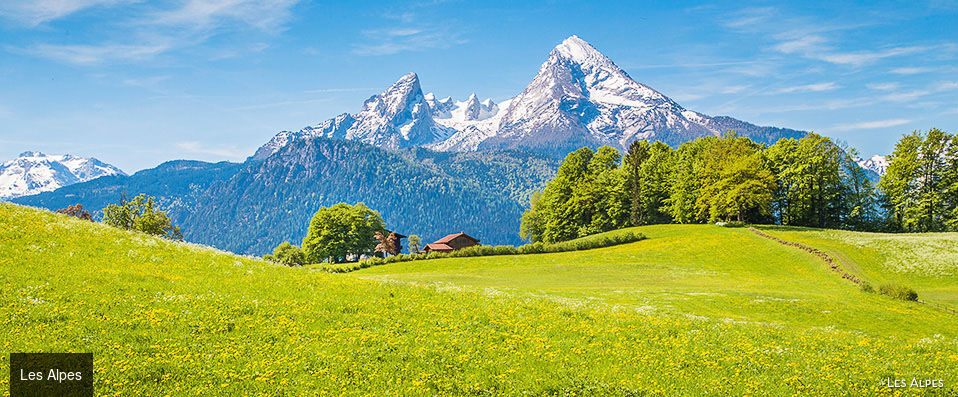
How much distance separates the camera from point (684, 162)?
9012 cm

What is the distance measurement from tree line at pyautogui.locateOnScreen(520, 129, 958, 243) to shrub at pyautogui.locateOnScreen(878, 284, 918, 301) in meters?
37.4

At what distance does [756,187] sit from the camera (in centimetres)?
7606

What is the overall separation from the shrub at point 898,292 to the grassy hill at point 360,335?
888 cm

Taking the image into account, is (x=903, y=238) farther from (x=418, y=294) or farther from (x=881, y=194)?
→ (x=418, y=294)

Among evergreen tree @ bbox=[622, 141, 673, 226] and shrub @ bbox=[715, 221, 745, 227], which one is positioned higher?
evergreen tree @ bbox=[622, 141, 673, 226]

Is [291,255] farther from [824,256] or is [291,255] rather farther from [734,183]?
[824,256]

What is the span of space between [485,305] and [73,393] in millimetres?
15099

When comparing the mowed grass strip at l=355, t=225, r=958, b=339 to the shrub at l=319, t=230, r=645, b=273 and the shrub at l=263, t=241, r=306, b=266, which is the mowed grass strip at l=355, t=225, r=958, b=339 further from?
the shrub at l=263, t=241, r=306, b=266

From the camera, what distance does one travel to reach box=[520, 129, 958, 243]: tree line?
71.5m

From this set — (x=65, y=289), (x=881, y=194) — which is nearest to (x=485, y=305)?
(x=65, y=289)

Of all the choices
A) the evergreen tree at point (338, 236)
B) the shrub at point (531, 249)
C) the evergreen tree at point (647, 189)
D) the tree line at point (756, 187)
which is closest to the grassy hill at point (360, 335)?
the shrub at point (531, 249)

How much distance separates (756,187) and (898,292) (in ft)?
134

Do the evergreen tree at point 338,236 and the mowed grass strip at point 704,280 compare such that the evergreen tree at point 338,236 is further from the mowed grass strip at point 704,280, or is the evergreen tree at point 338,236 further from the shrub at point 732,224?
the shrub at point 732,224

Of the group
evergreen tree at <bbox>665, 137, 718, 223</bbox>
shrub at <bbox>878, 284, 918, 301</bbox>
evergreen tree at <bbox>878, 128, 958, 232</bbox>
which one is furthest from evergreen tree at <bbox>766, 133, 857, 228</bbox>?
shrub at <bbox>878, 284, 918, 301</bbox>
